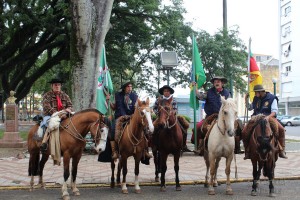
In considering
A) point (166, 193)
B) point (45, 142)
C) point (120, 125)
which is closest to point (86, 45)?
point (120, 125)

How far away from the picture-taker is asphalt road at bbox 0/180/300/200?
8.29m

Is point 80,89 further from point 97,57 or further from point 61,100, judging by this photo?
point 61,100

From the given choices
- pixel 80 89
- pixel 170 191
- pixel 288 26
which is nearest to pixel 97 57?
pixel 80 89

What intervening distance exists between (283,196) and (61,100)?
5.56 metres

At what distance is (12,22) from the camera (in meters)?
22.2

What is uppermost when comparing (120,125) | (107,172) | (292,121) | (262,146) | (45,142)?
(120,125)

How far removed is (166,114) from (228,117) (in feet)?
4.65

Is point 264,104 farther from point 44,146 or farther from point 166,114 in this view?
point 44,146

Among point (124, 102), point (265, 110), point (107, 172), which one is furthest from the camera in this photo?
point (107, 172)

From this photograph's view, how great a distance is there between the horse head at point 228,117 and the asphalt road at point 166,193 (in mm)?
1475

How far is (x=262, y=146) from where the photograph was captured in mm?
8391

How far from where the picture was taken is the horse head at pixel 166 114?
28.0 feet

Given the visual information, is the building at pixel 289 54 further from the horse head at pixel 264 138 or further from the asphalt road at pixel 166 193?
the horse head at pixel 264 138

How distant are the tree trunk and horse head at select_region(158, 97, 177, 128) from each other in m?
6.01
